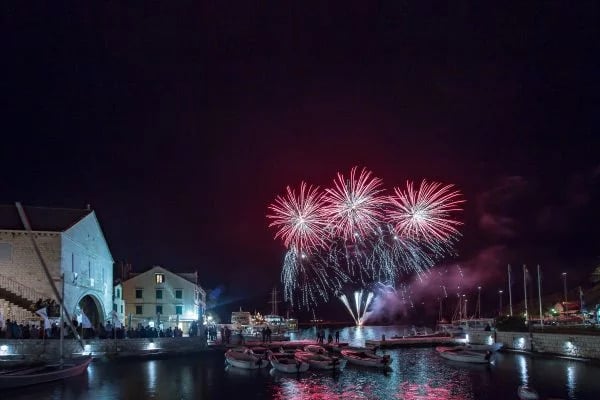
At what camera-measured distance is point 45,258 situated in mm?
47969

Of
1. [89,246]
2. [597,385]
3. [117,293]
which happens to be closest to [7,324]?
[89,246]

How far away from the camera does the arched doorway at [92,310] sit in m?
58.0

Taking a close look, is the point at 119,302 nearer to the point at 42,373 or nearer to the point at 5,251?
the point at 5,251

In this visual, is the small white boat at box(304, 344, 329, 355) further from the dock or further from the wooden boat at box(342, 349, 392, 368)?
the dock

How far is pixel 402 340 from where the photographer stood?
232ft

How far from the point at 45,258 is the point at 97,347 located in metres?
8.27

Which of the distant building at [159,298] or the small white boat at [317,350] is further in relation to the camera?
the distant building at [159,298]

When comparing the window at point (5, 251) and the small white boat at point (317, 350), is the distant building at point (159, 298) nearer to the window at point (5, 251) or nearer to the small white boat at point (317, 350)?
the small white boat at point (317, 350)

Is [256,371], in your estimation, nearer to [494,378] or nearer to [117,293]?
[494,378]

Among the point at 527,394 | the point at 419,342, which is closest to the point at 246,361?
the point at 527,394

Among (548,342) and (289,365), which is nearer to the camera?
(289,365)

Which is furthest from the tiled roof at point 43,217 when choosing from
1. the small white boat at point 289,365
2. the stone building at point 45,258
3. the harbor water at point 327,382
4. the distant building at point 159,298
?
the small white boat at point 289,365

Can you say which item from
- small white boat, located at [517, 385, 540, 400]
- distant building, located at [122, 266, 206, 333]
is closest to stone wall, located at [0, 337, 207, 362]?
distant building, located at [122, 266, 206, 333]

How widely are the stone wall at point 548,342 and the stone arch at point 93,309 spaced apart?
3857 centimetres
